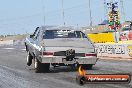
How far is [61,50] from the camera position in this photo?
14164mm

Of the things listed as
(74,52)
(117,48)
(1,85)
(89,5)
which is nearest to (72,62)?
(74,52)

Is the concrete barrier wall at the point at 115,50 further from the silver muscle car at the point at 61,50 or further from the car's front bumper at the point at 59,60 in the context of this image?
the car's front bumper at the point at 59,60

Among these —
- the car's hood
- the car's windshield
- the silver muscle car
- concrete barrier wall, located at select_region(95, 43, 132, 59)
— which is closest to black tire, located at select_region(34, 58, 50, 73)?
the silver muscle car

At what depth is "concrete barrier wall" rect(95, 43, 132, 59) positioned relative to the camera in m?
22.3

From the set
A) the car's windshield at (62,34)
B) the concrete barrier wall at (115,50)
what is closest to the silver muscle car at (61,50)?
the car's windshield at (62,34)

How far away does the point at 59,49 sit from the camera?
1418cm

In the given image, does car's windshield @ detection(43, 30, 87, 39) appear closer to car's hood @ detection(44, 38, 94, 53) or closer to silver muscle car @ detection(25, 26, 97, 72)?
silver muscle car @ detection(25, 26, 97, 72)

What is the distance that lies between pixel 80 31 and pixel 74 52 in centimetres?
148

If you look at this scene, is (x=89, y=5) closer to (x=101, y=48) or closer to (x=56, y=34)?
(x=101, y=48)

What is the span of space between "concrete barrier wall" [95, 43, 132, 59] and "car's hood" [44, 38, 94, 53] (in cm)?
808

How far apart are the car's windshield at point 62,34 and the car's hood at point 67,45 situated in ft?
1.28

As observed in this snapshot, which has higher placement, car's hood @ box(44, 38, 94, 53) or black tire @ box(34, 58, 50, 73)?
car's hood @ box(44, 38, 94, 53)

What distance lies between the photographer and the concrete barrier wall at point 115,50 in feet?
73.2

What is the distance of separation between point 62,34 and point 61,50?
1.11 meters
